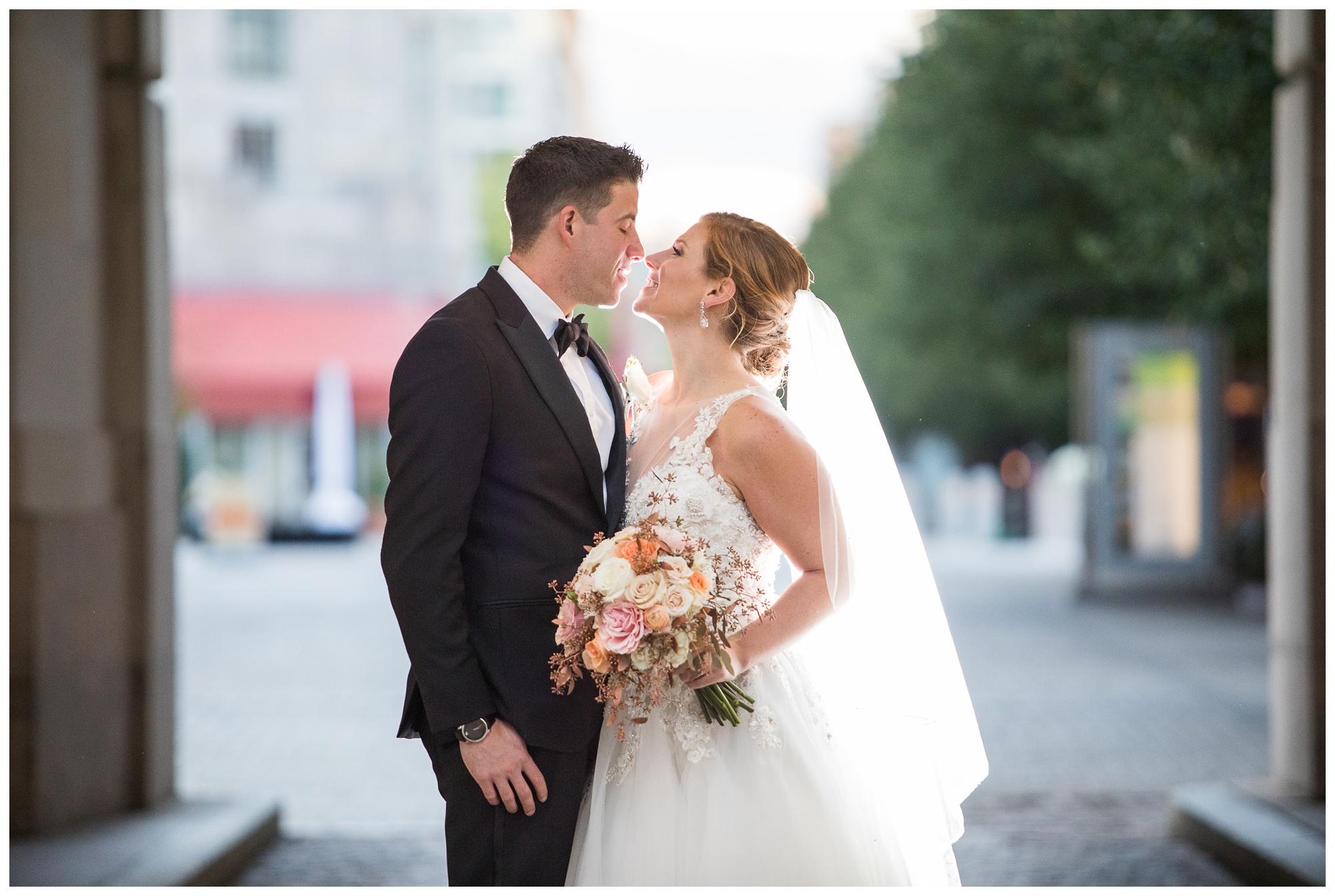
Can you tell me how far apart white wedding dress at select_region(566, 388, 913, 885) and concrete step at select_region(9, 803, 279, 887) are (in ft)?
9.62

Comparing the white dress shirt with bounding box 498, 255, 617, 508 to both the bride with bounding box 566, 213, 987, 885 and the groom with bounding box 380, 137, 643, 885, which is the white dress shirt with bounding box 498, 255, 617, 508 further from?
the bride with bounding box 566, 213, 987, 885

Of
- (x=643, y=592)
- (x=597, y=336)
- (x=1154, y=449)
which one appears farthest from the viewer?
(x=597, y=336)

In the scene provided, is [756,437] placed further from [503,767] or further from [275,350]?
[275,350]

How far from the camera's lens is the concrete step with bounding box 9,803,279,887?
17.2ft

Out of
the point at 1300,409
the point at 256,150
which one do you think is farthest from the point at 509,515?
the point at 256,150

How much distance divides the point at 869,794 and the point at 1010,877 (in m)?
2.91

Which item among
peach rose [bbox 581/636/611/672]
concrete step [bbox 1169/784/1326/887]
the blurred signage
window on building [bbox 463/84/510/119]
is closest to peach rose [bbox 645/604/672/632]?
peach rose [bbox 581/636/611/672]

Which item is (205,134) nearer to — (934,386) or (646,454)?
(934,386)

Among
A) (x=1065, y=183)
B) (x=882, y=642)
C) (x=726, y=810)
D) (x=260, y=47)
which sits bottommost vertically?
(x=726, y=810)

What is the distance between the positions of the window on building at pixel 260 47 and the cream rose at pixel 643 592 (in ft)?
98.0

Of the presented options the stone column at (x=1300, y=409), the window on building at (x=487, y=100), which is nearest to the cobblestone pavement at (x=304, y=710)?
the stone column at (x=1300, y=409)

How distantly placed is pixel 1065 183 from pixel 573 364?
1382 cm

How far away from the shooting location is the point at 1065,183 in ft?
51.6

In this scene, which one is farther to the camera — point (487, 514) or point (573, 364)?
point (573, 364)
